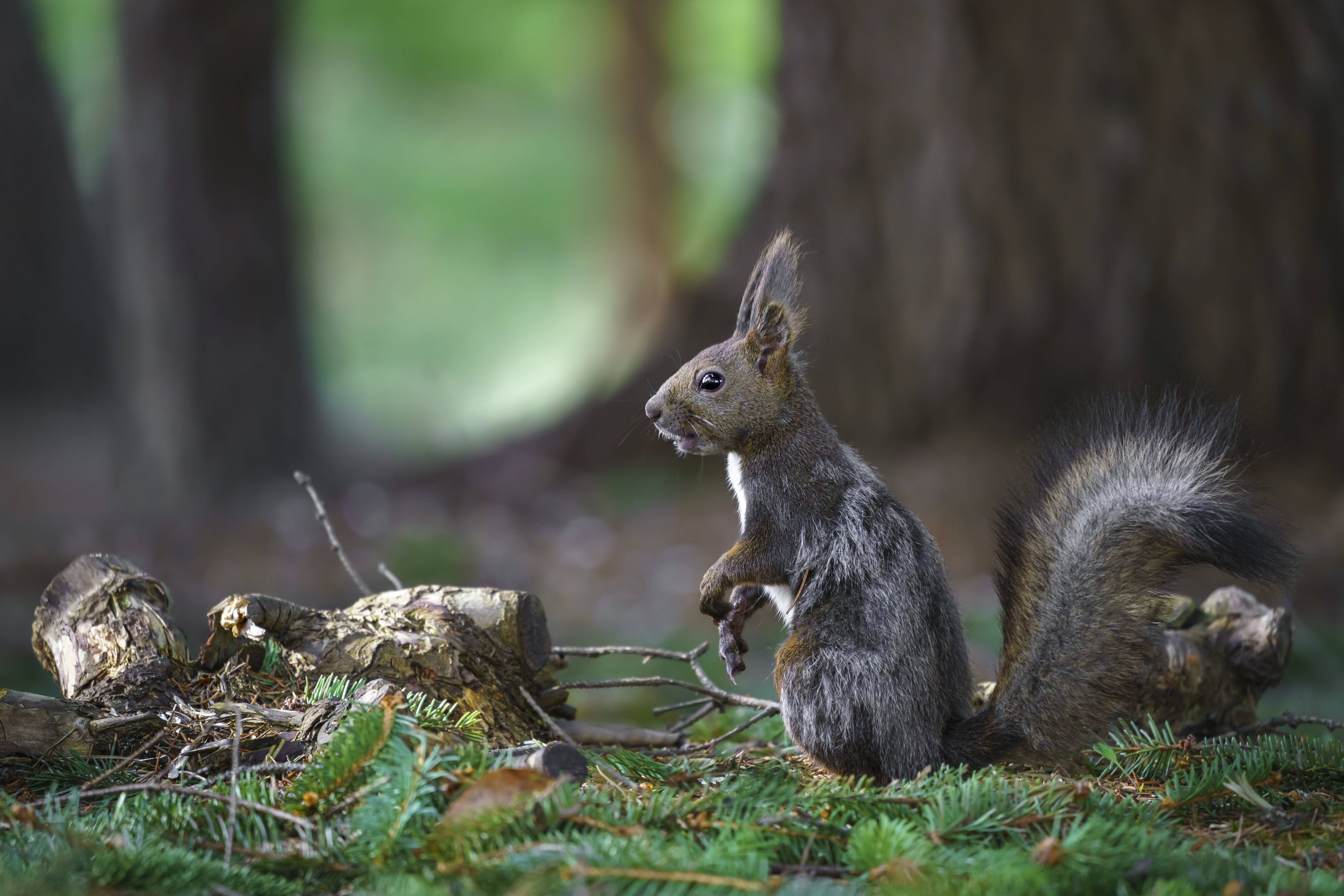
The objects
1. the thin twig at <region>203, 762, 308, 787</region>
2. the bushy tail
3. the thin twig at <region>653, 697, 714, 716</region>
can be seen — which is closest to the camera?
the thin twig at <region>203, 762, 308, 787</region>

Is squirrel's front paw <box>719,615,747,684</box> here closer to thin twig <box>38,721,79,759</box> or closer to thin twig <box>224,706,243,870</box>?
thin twig <box>224,706,243,870</box>

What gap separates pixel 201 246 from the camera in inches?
294

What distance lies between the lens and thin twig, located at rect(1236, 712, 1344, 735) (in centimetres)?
207

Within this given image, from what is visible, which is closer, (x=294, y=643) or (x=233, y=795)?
(x=233, y=795)

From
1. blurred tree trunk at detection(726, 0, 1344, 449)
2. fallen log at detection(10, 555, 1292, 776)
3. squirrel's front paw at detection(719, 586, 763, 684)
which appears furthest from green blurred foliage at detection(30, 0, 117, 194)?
squirrel's front paw at detection(719, 586, 763, 684)

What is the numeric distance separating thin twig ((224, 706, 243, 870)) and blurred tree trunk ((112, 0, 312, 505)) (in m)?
6.26

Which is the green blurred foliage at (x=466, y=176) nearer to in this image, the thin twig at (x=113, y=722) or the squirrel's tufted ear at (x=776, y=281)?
the squirrel's tufted ear at (x=776, y=281)

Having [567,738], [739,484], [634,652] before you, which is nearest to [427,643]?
[567,738]

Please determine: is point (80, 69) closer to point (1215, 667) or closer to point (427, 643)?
point (427, 643)

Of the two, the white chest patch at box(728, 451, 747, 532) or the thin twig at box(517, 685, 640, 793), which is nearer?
the thin twig at box(517, 685, 640, 793)

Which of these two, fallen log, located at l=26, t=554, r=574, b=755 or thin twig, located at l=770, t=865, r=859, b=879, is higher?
fallen log, located at l=26, t=554, r=574, b=755

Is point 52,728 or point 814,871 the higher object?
point 52,728

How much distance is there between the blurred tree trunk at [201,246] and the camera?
24.1 ft

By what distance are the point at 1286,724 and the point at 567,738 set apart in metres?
1.45
